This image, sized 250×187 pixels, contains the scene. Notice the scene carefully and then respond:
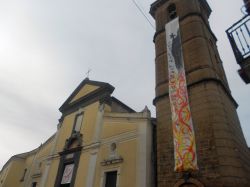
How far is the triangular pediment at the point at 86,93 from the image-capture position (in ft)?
53.2

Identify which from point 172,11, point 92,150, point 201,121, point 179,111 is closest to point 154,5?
point 172,11

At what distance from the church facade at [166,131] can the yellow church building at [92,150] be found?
5cm

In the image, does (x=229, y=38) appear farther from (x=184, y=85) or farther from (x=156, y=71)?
(x=156, y=71)

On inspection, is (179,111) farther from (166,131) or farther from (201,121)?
(166,131)

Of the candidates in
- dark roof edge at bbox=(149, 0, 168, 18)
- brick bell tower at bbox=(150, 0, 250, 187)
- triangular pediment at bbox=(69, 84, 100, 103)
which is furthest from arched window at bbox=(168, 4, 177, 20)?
triangular pediment at bbox=(69, 84, 100, 103)

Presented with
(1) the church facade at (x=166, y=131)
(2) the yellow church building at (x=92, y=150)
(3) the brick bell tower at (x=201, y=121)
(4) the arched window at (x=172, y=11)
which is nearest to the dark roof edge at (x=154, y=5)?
(1) the church facade at (x=166, y=131)

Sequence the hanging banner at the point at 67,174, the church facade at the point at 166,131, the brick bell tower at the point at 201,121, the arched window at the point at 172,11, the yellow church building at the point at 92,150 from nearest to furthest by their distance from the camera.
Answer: the brick bell tower at the point at 201,121
the church facade at the point at 166,131
the yellow church building at the point at 92,150
the hanging banner at the point at 67,174
the arched window at the point at 172,11

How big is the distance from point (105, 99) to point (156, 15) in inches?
276

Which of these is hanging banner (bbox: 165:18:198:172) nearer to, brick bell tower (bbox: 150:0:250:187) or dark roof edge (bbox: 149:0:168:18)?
brick bell tower (bbox: 150:0:250:187)

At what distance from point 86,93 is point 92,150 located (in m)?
5.33

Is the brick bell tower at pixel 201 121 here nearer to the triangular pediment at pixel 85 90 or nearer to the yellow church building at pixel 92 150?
the yellow church building at pixel 92 150

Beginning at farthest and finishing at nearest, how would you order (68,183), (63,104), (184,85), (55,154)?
(63,104), (55,154), (68,183), (184,85)

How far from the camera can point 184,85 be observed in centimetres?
1052

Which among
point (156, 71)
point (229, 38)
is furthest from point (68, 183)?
point (229, 38)
